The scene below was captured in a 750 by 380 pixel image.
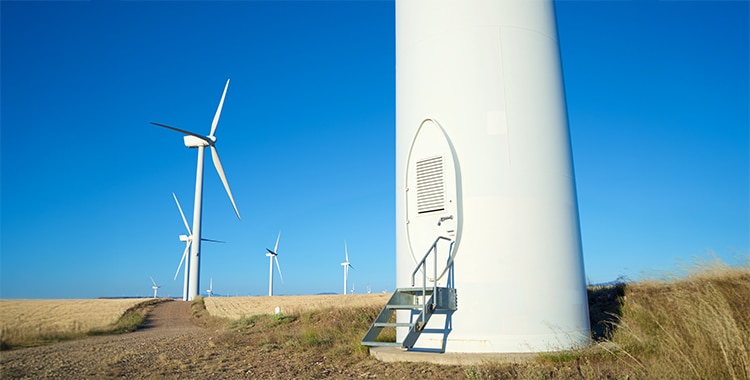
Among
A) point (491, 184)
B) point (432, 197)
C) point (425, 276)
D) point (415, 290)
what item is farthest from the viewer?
point (432, 197)

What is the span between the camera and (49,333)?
53.0ft

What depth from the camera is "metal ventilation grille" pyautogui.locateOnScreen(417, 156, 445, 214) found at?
824cm

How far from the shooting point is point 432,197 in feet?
27.3

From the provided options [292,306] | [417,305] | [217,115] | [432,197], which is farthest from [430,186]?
[217,115]

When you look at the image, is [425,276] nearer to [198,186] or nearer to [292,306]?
[292,306]

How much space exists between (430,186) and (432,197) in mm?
192

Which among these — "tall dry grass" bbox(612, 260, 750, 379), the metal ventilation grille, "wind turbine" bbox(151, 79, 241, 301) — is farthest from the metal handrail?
"wind turbine" bbox(151, 79, 241, 301)

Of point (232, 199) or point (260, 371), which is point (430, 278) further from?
point (232, 199)

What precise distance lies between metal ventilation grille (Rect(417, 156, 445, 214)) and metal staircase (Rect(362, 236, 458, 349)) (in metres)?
0.60

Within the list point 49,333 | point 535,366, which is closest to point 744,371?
point 535,366

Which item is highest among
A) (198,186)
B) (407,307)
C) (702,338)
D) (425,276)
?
(198,186)

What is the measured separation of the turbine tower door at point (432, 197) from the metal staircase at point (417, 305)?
0.49 feet

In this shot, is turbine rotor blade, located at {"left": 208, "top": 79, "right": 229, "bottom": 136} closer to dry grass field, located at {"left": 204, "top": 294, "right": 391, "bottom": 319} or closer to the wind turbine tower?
dry grass field, located at {"left": 204, "top": 294, "right": 391, "bottom": 319}

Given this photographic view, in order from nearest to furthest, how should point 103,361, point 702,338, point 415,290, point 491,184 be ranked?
point 702,338 < point 415,290 < point 491,184 < point 103,361
